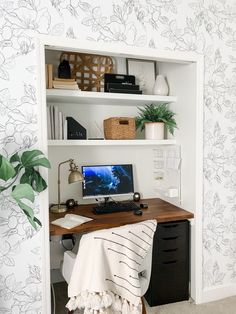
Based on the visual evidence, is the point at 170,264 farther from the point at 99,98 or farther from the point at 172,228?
the point at 99,98

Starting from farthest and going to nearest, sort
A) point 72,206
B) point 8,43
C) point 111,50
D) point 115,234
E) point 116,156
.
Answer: point 116,156, point 72,206, point 111,50, point 8,43, point 115,234

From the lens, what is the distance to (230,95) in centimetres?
239

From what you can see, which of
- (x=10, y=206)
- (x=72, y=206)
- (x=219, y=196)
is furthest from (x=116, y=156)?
(x=10, y=206)

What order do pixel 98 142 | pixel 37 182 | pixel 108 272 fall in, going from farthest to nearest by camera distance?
1. pixel 98 142
2. pixel 37 182
3. pixel 108 272

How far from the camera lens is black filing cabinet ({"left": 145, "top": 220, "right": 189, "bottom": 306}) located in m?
2.29

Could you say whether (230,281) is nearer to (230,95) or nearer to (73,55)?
(230,95)

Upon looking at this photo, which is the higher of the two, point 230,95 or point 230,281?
point 230,95

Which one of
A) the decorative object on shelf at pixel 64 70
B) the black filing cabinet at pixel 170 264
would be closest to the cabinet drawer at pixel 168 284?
the black filing cabinet at pixel 170 264

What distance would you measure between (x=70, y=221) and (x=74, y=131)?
75cm

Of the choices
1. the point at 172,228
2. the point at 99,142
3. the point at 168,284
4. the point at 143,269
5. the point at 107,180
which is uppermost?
the point at 99,142

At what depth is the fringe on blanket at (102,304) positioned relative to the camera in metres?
1.58

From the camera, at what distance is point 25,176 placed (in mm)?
1727

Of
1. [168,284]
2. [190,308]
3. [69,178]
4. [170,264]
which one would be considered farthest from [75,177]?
[190,308]

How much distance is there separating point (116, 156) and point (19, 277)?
4.49 ft
